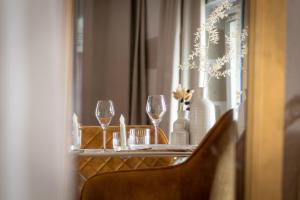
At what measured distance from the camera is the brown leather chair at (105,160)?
708 mm

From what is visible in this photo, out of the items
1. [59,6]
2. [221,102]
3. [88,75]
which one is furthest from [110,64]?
[221,102]

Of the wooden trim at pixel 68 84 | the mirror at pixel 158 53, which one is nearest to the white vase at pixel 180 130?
the mirror at pixel 158 53

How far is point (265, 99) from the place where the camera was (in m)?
0.82

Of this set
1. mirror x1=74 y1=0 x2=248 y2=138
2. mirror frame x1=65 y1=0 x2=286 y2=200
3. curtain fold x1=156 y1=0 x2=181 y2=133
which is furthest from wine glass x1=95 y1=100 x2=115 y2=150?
mirror frame x1=65 y1=0 x2=286 y2=200

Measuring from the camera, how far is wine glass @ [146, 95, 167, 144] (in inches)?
30.8

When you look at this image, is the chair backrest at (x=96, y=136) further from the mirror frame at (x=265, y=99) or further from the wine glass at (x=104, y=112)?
the mirror frame at (x=265, y=99)

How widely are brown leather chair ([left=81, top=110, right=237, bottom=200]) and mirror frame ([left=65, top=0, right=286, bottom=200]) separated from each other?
0.04 metres

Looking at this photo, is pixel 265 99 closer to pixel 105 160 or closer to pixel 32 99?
pixel 105 160

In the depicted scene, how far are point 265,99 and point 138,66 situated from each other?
0.29 meters

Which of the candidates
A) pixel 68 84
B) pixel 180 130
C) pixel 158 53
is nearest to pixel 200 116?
pixel 180 130

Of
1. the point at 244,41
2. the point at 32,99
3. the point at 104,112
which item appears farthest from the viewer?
the point at 244,41

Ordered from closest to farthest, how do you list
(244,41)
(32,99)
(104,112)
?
1. (32,99)
2. (104,112)
3. (244,41)

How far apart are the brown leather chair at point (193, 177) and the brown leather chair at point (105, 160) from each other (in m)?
0.02

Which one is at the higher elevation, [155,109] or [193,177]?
[155,109]
